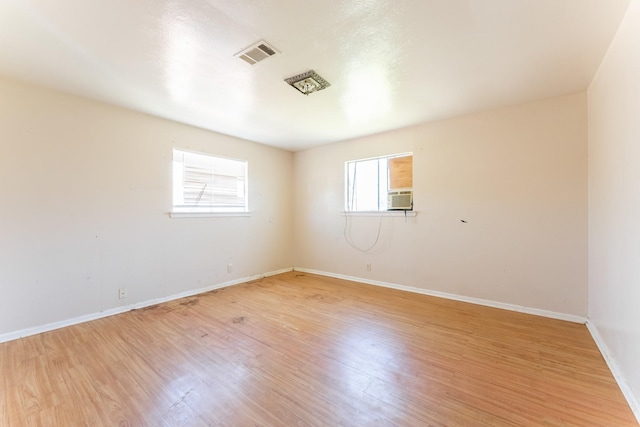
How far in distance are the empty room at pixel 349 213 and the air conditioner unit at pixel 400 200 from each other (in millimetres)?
35

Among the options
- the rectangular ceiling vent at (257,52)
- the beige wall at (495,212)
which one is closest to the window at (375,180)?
the beige wall at (495,212)

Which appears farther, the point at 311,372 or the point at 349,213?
the point at 349,213

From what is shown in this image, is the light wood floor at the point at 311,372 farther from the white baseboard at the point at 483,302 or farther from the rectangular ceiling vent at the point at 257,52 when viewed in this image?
the rectangular ceiling vent at the point at 257,52

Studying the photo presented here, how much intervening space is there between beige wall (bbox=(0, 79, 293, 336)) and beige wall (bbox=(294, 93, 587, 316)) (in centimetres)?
276

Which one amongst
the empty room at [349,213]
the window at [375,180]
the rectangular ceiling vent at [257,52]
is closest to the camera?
the empty room at [349,213]

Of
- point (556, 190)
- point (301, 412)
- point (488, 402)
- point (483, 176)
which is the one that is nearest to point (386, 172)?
point (483, 176)

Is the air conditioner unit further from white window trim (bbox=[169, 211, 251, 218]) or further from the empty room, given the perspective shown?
white window trim (bbox=[169, 211, 251, 218])

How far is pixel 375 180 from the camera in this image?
4.43 metres

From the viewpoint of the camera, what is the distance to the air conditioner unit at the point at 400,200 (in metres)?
3.96

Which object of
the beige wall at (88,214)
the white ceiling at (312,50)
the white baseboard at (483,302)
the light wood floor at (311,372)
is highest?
the white ceiling at (312,50)

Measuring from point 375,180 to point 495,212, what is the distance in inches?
71.0

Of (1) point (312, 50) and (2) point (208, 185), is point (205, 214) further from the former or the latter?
(1) point (312, 50)

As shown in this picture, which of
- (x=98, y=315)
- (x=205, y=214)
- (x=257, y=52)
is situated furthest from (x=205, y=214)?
(x=257, y=52)

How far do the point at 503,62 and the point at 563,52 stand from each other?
410 mm
